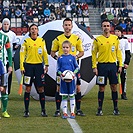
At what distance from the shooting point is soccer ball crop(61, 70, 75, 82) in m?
10.7

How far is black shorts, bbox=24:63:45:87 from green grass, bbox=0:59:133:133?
658 mm

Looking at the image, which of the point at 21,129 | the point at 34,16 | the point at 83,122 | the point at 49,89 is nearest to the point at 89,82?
the point at 49,89

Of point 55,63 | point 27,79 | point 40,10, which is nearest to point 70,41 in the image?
point 27,79

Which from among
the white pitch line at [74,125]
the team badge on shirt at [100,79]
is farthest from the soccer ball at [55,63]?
the white pitch line at [74,125]

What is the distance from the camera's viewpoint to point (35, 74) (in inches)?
433

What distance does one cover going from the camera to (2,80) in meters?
10.6

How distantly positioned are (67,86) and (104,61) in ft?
2.96

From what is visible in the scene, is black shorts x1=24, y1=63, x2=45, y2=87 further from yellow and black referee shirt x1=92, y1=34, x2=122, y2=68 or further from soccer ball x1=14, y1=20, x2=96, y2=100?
soccer ball x1=14, y1=20, x2=96, y2=100

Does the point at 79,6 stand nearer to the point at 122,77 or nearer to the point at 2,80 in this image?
the point at 122,77

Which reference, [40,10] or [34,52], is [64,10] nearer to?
[40,10]

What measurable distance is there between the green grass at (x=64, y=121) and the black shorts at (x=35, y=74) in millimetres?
658

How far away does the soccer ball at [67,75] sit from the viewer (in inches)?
422

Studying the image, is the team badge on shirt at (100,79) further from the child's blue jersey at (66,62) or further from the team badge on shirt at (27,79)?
the team badge on shirt at (27,79)

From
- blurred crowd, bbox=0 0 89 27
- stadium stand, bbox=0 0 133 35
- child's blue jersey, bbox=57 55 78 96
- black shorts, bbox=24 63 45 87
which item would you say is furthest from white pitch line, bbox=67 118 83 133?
blurred crowd, bbox=0 0 89 27
